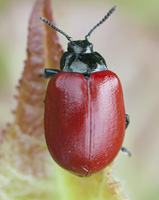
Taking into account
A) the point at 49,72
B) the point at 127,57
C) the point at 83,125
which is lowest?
the point at 83,125

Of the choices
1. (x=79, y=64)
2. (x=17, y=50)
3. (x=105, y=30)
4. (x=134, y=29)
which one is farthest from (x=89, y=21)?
(x=79, y=64)

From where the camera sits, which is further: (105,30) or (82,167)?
(105,30)

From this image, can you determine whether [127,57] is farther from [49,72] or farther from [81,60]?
[49,72]

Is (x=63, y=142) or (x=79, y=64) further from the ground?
(x=79, y=64)

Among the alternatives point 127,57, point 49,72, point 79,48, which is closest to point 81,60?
point 79,48

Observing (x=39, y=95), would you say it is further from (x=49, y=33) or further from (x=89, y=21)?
(x=89, y=21)

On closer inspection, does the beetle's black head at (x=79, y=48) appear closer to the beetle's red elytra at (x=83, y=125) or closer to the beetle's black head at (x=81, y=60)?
the beetle's black head at (x=81, y=60)

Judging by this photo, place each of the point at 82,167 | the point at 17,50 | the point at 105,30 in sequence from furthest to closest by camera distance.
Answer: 1. the point at 105,30
2. the point at 17,50
3. the point at 82,167
